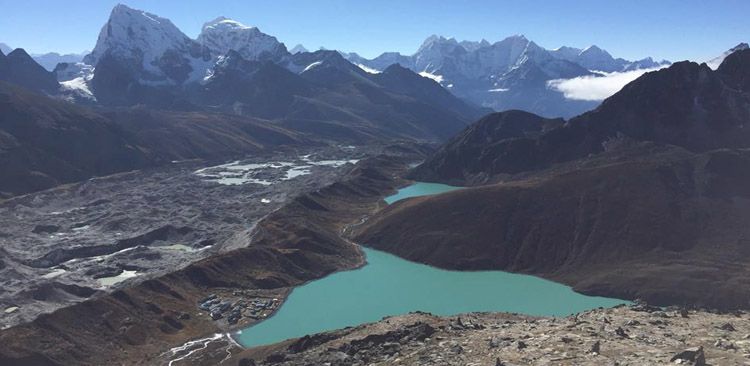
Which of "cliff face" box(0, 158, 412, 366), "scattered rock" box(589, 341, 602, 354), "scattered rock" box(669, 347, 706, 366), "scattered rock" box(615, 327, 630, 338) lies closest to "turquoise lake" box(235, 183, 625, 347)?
"cliff face" box(0, 158, 412, 366)

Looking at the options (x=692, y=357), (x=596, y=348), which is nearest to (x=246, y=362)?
(x=596, y=348)

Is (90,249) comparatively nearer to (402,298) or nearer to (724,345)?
(402,298)

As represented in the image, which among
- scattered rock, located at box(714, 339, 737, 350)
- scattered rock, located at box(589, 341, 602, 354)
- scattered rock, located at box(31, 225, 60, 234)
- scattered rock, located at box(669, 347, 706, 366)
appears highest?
scattered rock, located at box(669, 347, 706, 366)

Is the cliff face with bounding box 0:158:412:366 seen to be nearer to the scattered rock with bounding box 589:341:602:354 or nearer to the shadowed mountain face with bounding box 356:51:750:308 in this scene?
the shadowed mountain face with bounding box 356:51:750:308

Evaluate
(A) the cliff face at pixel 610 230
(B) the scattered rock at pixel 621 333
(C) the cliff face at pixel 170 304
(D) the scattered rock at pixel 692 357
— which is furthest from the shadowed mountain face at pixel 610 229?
(D) the scattered rock at pixel 692 357

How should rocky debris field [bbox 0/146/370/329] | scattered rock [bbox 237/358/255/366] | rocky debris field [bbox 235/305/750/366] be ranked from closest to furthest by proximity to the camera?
rocky debris field [bbox 235/305/750/366] → scattered rock [bbox 237/358/255/366] → rocky debris field [bbox 0/146/370/329]

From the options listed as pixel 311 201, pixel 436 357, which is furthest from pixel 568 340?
pixel 311 201
